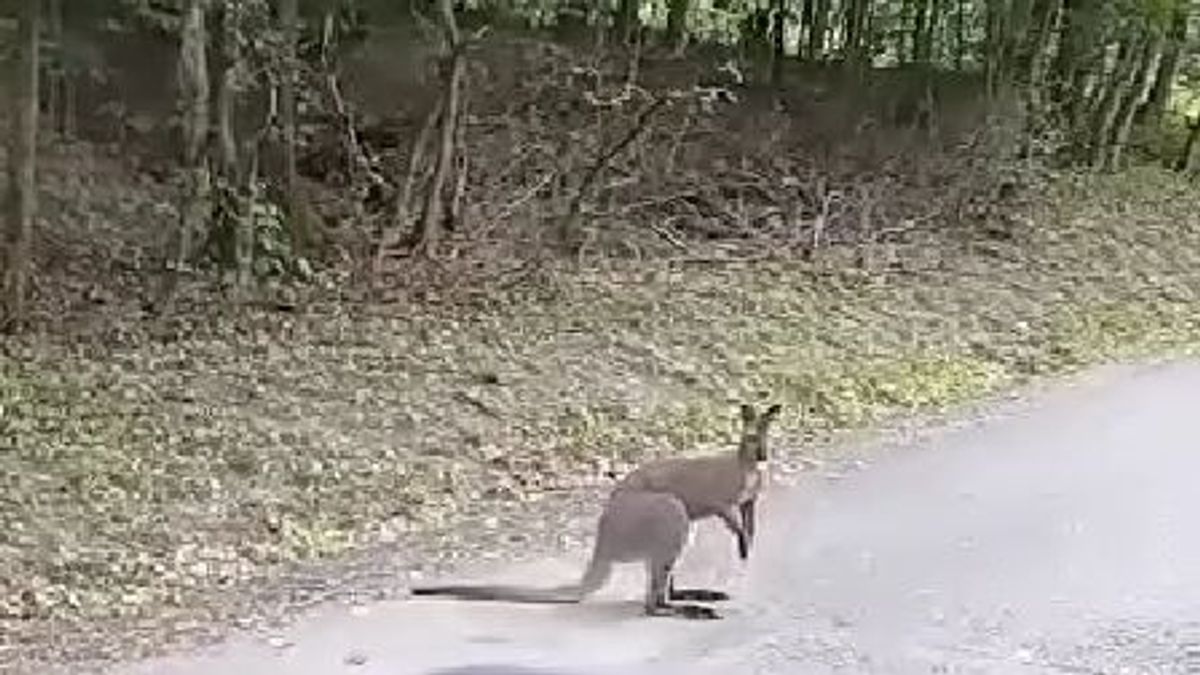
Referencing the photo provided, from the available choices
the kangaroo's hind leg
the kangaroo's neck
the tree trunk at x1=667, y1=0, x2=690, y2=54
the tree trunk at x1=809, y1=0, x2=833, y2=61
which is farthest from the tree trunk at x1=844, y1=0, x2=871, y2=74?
the kangaroo's hind leg

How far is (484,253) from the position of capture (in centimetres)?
1138

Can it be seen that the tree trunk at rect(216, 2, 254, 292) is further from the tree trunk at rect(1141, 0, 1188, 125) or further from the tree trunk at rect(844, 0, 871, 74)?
the tree trunk at rect(1141, 0, 1188, 125)

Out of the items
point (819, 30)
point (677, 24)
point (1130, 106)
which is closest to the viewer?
point (677, 24)

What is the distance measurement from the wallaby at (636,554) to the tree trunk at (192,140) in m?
3.85

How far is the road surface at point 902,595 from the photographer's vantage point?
6090 mm

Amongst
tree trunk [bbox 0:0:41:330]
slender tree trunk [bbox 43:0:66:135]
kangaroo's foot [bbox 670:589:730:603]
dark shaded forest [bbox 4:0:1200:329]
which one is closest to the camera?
kangaroo's foot [bbox 670:589:730:603]

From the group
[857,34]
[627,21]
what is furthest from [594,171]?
[857,34]

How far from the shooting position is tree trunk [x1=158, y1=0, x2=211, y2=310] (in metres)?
9.62

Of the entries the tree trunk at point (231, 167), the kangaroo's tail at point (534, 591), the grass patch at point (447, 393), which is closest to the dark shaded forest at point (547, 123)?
the tree trunk at point (231, 167)

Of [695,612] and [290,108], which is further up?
[290,108]

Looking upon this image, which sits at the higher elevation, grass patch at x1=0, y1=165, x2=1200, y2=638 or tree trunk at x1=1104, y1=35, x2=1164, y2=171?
tree trunk at x1=1104, y1=35, x2=1164, y2=171

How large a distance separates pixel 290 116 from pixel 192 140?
4.17 feet

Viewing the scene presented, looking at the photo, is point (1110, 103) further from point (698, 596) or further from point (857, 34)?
point (698, 596)

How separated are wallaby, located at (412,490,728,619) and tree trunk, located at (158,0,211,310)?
3.85m
